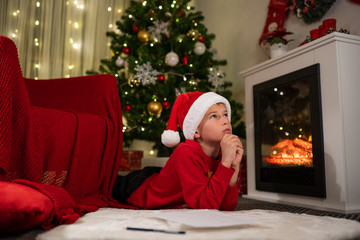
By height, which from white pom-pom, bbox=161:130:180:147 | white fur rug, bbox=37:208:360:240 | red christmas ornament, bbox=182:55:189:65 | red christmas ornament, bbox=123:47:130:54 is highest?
red christmas ornament, bbox=123:47:130:54

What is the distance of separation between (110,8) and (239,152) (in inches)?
101

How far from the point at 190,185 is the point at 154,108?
4.43 ft

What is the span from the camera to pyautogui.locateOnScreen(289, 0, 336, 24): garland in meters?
1.90

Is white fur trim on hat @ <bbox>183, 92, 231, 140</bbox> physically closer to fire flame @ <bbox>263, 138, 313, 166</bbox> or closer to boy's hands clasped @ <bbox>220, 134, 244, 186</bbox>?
boy's hands clasped @ <bbox>220, 134, 244, 186</bbox>

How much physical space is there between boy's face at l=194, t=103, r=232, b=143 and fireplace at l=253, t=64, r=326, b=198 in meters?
0.60

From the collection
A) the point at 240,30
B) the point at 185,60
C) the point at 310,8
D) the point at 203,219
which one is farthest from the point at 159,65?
the point at 203,219

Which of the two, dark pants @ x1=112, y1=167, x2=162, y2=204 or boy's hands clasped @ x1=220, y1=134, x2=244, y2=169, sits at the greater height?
boy's hands clasped @ x1=220, y1=134, x2=244, y2=169

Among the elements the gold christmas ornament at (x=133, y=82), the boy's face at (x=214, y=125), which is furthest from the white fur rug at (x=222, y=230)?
the gold christmas ornament at (x=133, y=82)

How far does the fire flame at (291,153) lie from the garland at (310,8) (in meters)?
0.87

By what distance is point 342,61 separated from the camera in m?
1.44

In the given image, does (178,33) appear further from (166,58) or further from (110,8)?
(110,8)

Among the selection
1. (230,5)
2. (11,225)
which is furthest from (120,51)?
(11,225)

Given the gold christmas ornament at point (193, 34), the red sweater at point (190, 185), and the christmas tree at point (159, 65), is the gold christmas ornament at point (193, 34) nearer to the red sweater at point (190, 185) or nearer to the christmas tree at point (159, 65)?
the christmas tree at point (159, 65)

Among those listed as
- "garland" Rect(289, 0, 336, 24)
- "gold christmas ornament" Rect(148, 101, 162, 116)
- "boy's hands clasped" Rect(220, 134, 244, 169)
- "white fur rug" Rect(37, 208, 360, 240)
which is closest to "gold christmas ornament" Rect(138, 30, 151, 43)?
"gold christmas ornament" Rect(148, 101, 162, 116)
